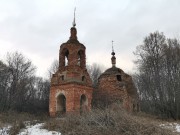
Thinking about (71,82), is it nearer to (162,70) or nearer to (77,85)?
(77,85)

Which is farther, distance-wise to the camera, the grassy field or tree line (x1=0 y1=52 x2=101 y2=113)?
tree line (x1=0 y1=52 x2=101 y2=113)

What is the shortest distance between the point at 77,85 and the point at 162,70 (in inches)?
345

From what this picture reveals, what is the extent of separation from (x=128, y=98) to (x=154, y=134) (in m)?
12.4

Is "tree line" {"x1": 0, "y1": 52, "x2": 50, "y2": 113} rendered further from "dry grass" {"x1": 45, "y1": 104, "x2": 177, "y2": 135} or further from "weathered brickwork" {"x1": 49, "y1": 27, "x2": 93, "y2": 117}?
"dry grass" {"x1": 45, "y1": 104, "x2": 177, "y2": 135}

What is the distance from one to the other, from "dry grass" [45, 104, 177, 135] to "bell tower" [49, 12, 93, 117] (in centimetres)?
855

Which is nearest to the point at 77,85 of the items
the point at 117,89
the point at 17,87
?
the point at 117,89

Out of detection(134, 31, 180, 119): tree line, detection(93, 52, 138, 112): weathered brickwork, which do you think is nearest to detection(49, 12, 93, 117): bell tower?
detection(93, 52, 138, 112): weathered brickwork

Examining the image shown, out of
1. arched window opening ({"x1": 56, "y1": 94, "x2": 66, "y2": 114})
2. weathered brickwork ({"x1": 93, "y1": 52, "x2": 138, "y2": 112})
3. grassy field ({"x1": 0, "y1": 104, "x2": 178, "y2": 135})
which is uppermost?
weathered brickwork ({"x1": 93, "y1": 52, "x2": 138, "y2": 112})

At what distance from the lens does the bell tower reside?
1841 centimetres

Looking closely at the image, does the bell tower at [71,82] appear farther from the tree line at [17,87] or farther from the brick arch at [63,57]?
the tree line at [17,87]

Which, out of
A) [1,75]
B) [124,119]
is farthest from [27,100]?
[124,119]

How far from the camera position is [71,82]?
1845 centimetres

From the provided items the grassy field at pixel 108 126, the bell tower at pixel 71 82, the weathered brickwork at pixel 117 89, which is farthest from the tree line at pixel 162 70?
the grassy field at pixel 108 126

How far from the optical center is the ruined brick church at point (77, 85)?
1859cm
